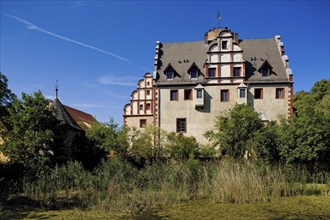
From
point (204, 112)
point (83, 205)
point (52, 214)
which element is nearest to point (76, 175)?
point (83, 205)

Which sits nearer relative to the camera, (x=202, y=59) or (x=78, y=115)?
(x=202, y=59)

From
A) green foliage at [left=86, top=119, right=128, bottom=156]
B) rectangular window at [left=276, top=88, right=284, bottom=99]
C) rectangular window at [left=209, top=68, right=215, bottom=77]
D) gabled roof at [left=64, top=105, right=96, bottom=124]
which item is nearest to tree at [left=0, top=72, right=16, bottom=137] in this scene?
→ green foliage at [left=86, top=119, right=128, bottom=156]

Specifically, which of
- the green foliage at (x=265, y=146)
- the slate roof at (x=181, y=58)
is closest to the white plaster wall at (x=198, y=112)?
the slate roof at (x=181, y=58)

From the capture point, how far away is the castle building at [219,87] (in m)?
24.0

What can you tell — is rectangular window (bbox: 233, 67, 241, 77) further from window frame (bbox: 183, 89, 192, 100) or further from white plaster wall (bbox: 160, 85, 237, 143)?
window frame (bbox: 183, 89, 192, 100)

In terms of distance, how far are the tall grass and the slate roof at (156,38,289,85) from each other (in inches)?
556

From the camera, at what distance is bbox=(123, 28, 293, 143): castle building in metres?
24.0

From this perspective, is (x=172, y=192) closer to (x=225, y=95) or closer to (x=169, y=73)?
(x=225, y=95)

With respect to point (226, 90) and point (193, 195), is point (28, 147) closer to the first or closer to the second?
point (193, 195)

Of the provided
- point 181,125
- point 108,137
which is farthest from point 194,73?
point 108,137

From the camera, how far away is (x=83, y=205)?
29.7 ft

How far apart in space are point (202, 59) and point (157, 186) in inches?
698

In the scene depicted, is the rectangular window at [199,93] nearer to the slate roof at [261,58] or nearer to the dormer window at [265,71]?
the slate roof at [261,58]

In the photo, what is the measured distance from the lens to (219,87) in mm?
24625
